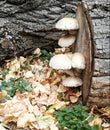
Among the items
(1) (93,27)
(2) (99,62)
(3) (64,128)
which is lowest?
(3) (64,128)

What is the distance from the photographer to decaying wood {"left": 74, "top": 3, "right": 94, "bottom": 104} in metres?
3.95

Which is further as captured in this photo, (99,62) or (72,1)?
(72,1)

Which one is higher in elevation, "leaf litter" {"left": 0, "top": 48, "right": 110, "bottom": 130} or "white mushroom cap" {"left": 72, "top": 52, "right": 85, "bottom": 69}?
"white mushroom cap" {"left": 72, "top": 52, "right": 85, "bottom": 69}

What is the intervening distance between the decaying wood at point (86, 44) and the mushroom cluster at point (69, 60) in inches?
2.7

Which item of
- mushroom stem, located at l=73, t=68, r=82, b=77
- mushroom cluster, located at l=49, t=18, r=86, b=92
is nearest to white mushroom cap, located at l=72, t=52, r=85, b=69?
mushroom cluster, located at l=49, t=18, r=86, b=92

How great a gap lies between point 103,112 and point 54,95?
647mm

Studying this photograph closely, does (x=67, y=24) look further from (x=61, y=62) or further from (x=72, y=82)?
(x=72, y=82)

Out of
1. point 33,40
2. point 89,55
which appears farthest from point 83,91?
point 33,40

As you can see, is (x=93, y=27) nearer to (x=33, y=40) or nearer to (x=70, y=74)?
(x=70, y=74)

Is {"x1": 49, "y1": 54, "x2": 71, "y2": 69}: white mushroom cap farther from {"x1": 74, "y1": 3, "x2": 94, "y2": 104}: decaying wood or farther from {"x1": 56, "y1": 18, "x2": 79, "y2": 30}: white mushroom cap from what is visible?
{"x1": 56, "y1": 18, "x2": 79, "y2": 30}: white mushroom cap

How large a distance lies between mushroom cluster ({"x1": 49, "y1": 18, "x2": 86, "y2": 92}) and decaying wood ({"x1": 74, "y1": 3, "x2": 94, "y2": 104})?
68 millimetres

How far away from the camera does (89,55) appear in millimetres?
3967

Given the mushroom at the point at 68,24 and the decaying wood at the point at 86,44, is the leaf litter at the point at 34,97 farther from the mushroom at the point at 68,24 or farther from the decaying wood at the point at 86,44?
the mushroom at the point at 68,24

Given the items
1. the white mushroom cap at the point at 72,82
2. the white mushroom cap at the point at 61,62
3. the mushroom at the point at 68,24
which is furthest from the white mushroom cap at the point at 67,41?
the white mushroom cap at the point at 72,82
